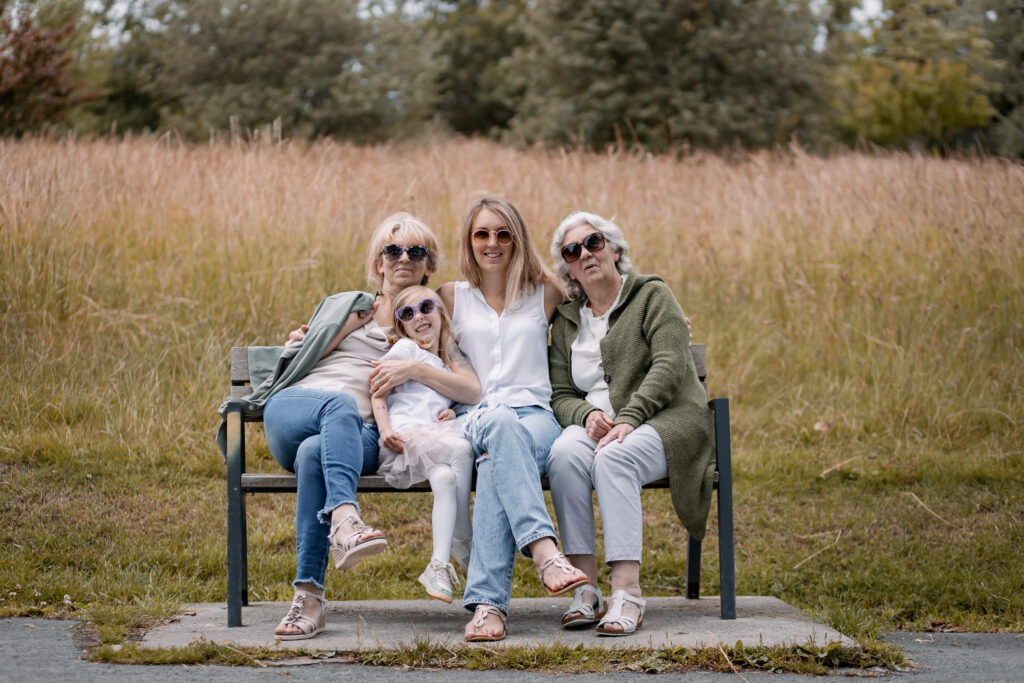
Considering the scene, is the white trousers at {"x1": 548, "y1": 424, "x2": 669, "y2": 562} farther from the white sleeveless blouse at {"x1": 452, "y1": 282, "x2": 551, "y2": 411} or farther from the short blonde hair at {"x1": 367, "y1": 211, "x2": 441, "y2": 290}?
the short blonde hair at {"x1": 367, "y1": 211, "x2": 441, "y2": 290}

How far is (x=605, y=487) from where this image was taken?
391 centimetres

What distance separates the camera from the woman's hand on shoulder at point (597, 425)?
13.5 feet

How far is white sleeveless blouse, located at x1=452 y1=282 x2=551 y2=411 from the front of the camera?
4.39 meters

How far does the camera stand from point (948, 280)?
303 inches

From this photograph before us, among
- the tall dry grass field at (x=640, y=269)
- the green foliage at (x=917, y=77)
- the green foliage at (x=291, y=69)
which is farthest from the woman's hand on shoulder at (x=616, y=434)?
the green foliage at (x=917, y=77)

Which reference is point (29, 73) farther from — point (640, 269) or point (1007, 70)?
point (1007, 70)

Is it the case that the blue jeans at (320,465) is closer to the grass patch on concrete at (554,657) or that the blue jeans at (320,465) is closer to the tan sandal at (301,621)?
the tan sandal at (301,621)

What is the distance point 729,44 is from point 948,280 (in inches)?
461

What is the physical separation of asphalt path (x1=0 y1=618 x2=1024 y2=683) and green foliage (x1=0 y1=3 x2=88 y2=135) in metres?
9.90

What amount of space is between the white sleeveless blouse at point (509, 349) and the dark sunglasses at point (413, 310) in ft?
0.60

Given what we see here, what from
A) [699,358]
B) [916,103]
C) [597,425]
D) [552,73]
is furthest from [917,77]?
[597,425]

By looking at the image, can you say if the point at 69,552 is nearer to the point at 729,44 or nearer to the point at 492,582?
the point at 492,582

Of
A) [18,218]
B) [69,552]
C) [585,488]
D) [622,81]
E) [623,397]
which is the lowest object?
[69,552]

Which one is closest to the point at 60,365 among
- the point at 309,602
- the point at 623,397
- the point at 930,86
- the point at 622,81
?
the point at 309,602
